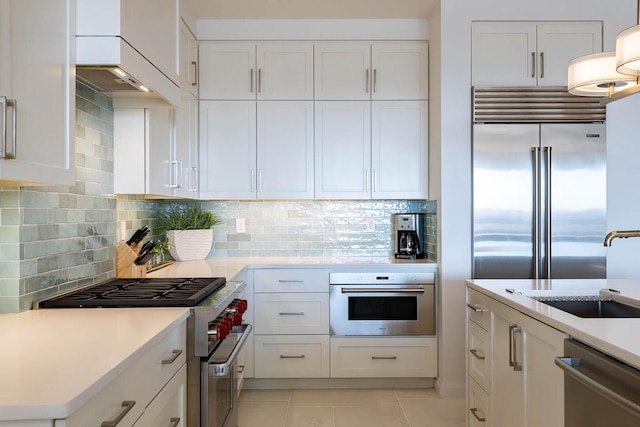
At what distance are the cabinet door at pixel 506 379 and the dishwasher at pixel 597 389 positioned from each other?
0.37m

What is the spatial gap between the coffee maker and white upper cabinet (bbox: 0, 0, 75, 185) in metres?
2.65

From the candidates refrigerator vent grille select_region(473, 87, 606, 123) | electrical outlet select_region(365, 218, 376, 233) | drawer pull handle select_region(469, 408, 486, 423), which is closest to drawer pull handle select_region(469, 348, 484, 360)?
drawer pull handle select_region(469, 408, 486, 423)

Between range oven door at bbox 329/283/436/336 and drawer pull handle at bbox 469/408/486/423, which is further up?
range oven door at bbox 329/283/436/336

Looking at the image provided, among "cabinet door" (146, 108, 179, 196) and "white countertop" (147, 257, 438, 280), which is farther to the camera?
"white countertop" (147, 257, 438, 280)

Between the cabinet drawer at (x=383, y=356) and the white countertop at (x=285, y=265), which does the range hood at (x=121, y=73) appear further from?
the cabinet drawer at (x=383, y=356)

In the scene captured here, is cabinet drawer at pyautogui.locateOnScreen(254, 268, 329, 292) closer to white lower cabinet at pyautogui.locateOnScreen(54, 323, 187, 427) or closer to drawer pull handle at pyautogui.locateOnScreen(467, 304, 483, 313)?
drawer pull handle at pyautogui.locateOnScreen(467, 304, 483, 313)

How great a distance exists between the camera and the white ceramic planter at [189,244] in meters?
3.71

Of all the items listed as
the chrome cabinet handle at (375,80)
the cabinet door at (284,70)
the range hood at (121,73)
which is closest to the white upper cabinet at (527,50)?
the chrome cabinet handle at (375,80)

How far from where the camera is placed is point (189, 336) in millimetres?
1932

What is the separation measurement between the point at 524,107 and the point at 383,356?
195cm

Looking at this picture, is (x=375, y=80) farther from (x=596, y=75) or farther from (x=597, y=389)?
(x=597, y=389)

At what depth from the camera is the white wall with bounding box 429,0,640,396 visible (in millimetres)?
3473

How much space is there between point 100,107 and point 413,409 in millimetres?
2551

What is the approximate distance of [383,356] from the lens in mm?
3588
